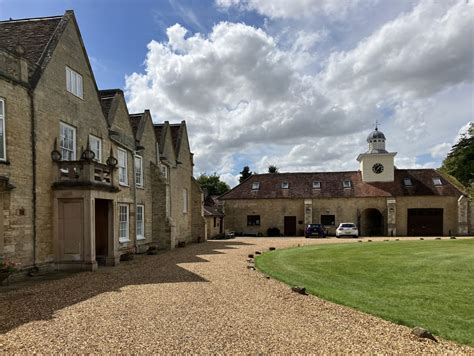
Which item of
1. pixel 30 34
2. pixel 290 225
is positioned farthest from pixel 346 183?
pixel 30 34

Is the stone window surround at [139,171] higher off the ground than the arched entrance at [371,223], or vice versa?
the stone window surround at [139,171]

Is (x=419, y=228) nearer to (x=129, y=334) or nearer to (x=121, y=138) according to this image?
(x=121, y=138)

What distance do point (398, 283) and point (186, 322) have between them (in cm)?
799

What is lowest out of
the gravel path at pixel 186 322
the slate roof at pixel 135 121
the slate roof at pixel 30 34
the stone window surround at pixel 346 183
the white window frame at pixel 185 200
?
the gravel path at pixel 186 322

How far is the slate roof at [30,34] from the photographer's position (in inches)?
570

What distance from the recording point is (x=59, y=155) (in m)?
14.1

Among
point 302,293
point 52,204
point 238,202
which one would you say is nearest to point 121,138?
point 52,204

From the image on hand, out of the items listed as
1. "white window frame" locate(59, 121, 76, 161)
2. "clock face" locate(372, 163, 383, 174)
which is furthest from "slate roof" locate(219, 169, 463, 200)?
"white window frame" locate(59, 121, 76, 161)

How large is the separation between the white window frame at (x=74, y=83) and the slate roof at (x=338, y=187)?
96.0 ft

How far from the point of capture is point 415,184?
41938 millimetres

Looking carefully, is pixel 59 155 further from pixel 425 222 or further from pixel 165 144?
pixel 425 222

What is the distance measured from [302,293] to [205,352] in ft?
16.2

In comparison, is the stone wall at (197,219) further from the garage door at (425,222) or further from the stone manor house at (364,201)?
the garage door at (425,222)

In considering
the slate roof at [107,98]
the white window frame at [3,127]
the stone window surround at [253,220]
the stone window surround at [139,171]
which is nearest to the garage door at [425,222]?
the stone window surround at [253,220]
